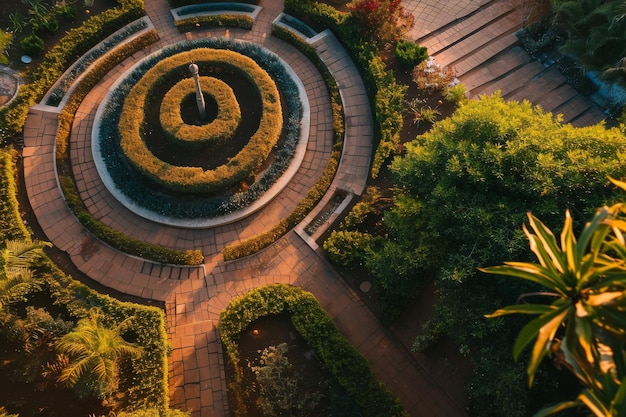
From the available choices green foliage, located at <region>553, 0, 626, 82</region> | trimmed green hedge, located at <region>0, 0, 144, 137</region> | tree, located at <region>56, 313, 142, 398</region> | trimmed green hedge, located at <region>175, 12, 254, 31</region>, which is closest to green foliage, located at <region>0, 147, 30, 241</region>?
trimmed green hedge, located at <region>0, 0, 144, 137</region>

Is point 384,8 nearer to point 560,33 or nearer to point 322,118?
point 322,118

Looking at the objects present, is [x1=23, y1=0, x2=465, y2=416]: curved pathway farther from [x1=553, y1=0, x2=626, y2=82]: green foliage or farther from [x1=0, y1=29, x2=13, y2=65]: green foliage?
Answer: [x1=553, y1=0, x2=626, y2=82]: green foliage

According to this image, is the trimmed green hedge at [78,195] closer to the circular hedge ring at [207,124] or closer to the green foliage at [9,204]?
the green foliage at [9,204]

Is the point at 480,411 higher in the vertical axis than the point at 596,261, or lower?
lower

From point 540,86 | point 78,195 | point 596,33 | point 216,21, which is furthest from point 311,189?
point 596,33

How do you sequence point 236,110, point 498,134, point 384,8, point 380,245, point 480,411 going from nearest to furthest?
point 498,134, point 480,411, point 380,245, point 236,110, point 384,8

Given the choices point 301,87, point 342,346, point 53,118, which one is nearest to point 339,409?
point 342,346
